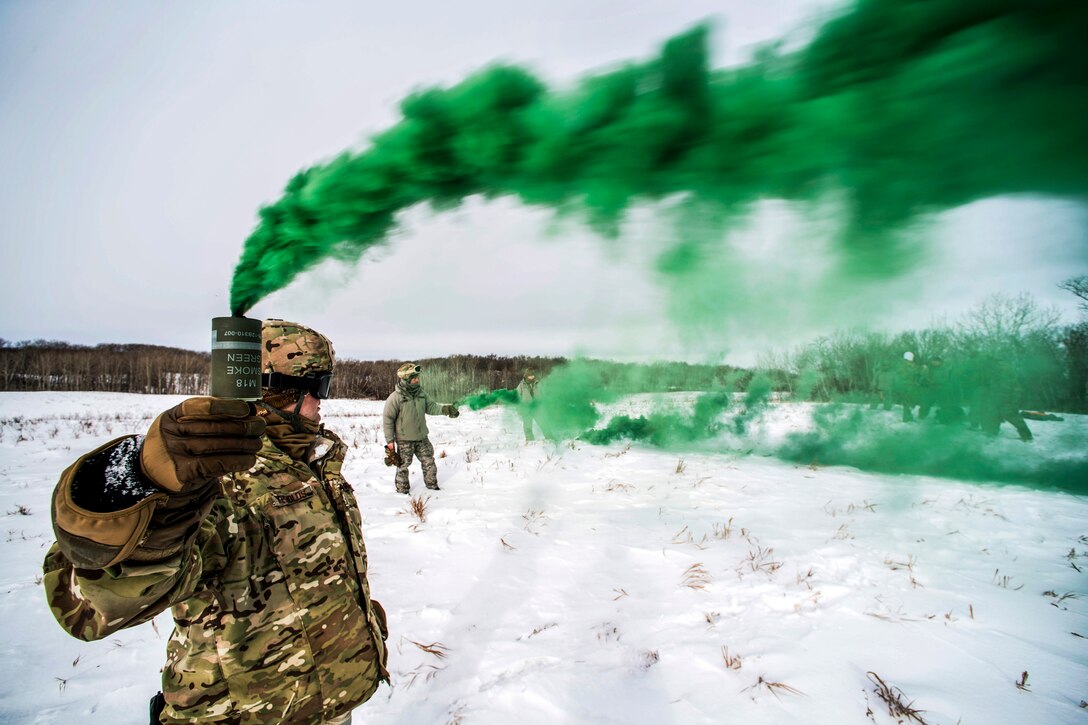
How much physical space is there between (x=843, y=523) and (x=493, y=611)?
479 centimetres

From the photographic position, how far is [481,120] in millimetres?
3197

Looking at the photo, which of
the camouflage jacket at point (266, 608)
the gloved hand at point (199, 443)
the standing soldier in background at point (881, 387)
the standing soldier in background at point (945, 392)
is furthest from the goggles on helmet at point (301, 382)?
the standing soldier in background at point (881, 387)

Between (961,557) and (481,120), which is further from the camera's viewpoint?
(961,557)

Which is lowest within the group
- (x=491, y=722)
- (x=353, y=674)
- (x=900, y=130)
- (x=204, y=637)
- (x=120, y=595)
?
(x=491, y=722)

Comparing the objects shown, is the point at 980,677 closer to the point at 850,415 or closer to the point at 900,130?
the point at 900,130

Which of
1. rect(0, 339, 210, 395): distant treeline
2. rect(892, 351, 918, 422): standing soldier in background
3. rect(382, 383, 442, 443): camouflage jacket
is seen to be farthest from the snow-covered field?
rect(0, 339, 210, 395): distant treeline

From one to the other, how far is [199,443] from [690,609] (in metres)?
4.01

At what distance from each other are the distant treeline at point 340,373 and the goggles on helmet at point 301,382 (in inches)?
95.9

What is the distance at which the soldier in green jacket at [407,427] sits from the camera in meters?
7.33

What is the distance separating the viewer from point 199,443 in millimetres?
1227

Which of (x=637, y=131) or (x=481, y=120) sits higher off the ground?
(x=481, y=120)

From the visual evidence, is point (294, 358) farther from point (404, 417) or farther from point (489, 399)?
point (489, 399)

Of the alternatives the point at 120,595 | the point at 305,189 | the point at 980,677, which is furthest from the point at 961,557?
Answer: the point at 305,189

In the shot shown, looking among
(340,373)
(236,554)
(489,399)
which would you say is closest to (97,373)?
(340,373)
